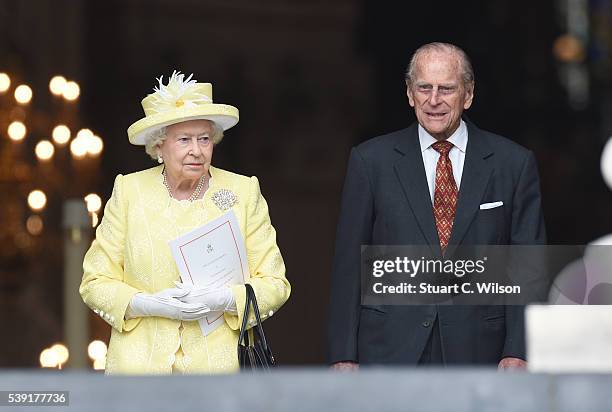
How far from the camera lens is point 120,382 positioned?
14.5 feet

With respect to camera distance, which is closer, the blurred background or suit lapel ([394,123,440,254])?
suit lapel ([394,123,440,254])

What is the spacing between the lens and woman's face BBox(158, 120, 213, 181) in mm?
5031

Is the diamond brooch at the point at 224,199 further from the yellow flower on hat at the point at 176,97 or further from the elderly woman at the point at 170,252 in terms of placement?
the yellow flower on hat at the point at 176,97

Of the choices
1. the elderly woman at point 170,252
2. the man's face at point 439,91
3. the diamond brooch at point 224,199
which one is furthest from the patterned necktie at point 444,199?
the diamond brooch at point 224,199

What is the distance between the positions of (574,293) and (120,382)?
2.29 metres

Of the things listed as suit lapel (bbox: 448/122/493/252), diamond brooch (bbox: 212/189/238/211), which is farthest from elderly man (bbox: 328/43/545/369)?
diamond brooch (bbox: 212/189/238/211)

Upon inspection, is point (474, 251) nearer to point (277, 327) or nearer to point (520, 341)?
point (520, 341)

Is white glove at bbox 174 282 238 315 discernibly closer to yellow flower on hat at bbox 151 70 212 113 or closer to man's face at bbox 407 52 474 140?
yellow flower on hat at bbox 151 70 212 113

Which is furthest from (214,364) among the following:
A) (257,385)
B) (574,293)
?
(574,293)

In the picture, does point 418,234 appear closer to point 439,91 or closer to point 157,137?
point 439,91

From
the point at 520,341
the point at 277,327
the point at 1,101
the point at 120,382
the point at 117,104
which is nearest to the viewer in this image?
the point at 120,382

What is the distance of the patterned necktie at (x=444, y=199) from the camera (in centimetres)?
546

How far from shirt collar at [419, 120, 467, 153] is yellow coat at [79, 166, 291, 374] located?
711 millimetres

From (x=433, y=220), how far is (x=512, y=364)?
0.59 m
